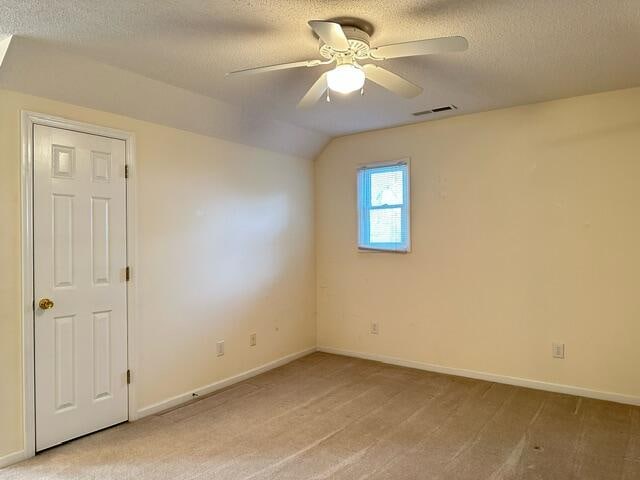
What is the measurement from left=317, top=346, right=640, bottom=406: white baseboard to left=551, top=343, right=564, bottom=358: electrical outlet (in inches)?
9.3

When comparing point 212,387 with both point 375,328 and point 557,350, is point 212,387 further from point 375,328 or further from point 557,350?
point 557,350

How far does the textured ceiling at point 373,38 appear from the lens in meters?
2.04

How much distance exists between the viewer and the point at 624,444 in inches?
104

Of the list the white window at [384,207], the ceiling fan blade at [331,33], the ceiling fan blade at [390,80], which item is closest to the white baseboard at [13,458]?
the ceiling fan blade at [331,33]

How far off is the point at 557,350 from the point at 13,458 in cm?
388

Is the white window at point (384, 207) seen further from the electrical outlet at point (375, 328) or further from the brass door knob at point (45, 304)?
the brass door knob at point (45, 304)

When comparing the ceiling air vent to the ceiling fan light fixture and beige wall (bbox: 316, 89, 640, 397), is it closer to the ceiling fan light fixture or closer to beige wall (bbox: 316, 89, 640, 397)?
beige wall (bbox: 316, 89, 640, 397)

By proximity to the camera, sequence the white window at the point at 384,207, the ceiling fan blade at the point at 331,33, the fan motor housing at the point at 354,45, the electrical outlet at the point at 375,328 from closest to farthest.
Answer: the ceiling fan blade at the point at 331,33 < the fan motor housing at the point at 354,45 < the white window at the point at 384,207 < the electrical outlet at the point at 375,328

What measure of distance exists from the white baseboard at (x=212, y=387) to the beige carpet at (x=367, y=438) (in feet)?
0.30

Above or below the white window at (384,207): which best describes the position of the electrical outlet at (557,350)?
below

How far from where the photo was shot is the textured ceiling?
2043 millimetres

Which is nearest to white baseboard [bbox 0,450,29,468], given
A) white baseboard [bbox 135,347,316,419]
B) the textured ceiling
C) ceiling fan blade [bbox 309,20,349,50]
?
white baseboard [bbox 135,347,316,419]

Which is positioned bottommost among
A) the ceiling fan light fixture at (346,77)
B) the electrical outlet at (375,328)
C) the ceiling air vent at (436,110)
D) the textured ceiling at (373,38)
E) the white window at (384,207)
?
the electrical outlet at (375,328)

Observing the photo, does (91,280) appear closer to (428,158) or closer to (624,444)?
(428,158)
